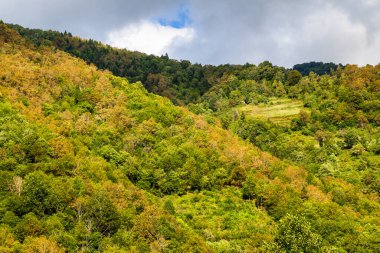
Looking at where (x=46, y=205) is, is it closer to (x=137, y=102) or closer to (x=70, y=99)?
(x=70, y=99)

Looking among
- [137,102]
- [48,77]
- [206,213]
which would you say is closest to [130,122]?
[137,102]

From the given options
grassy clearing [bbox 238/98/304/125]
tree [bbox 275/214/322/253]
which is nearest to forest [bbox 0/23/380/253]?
tree [bbox 275/214/322/253]

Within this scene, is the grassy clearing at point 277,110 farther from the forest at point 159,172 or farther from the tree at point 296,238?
the tree at point 296,238

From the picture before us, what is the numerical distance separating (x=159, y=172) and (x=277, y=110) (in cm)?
8626

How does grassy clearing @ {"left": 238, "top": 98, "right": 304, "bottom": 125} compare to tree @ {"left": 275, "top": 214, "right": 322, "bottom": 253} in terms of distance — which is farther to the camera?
grassy clearing @ {"left": 238, "top": 98, "right": 304, "bottom": 125}

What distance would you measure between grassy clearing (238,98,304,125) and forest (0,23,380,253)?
7234mm

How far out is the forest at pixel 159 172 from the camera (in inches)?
2338

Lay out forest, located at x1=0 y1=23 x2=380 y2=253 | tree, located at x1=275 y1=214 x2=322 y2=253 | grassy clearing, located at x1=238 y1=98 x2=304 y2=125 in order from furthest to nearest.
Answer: grassy clearing, located at x1=238 y1=98 x2=304 y2=125, forest, located at x1=0 y1=23 x2=380 y2=253, tree, located at x1=275 y1=214 x2=322 y2=253

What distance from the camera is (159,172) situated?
3418 inches

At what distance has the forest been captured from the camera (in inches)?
2338

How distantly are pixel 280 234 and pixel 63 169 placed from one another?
3365 cm

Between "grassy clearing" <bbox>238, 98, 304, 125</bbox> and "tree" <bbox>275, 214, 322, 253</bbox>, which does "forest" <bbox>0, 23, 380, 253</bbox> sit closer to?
"tree" <bbox>275, 214, 322, 253</bbox>

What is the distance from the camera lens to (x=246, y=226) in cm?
7450

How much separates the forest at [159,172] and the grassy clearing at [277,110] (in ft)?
23.7
